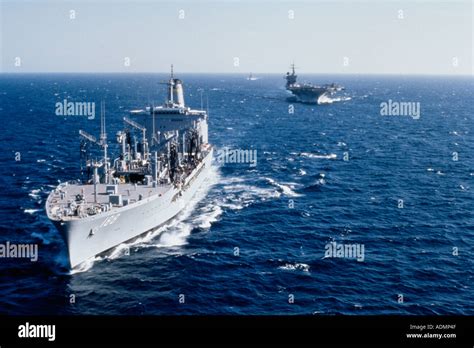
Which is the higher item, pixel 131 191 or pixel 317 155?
pixel 317 155

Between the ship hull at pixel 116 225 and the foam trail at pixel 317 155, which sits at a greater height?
the foam trail at pixel 317 155

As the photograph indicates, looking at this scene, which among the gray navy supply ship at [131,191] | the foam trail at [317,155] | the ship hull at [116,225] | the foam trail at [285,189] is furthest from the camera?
the foam trail at [317,155]

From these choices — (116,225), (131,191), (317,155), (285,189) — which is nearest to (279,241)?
(116,225)

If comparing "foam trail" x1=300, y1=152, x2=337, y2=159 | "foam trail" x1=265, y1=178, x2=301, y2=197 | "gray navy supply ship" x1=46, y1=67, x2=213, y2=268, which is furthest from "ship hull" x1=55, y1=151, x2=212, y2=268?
"foam trail" x1=300, y1=152, x2=337, y2=159

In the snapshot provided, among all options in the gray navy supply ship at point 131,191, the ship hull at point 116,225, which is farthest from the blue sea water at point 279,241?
the gray navy supply ship at point 131,191

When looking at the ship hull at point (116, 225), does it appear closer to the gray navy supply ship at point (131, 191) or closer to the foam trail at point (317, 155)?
the gray navy supply ship at point (131, 191)

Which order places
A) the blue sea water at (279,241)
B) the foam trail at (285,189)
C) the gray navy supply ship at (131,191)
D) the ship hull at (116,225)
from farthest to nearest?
the foam trail at (285,189) < the gray navy supply ship at (131,191) < the ship hull at (116,225) < the blue sea water at (279,241)

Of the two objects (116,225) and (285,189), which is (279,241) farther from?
(285,189)
